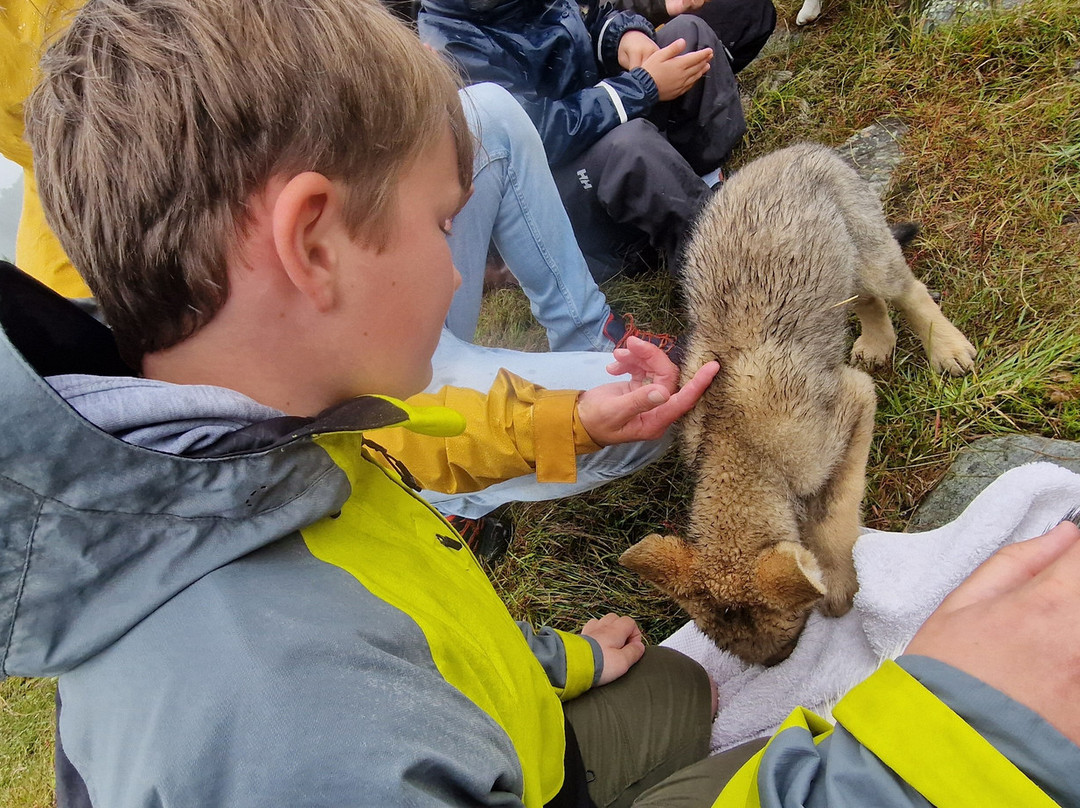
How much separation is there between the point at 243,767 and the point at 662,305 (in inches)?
163

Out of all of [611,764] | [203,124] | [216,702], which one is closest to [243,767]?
[216,702]

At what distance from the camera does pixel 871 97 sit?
4543mm

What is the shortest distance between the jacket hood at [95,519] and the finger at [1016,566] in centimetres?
154

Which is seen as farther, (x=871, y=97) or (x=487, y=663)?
(x=871, y=97)

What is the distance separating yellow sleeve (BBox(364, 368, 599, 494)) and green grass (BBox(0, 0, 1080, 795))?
4.99 ft

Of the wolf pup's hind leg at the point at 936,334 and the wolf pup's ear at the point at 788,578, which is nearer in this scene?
the wolf pup's ear at the point at 788,578

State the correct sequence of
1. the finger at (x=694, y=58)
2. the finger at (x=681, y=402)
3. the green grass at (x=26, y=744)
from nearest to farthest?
1. the finger at (x=681, y=402)
2. the finger at (x=694, y=58)
3. the green grass at (x=26, y=744)

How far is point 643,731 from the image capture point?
254 centimetres

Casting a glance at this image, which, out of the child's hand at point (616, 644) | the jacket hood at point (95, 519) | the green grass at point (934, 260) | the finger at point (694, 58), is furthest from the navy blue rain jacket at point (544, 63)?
the jacket hood at point (95, 519)

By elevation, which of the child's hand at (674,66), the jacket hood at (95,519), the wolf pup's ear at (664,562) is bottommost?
the wolf pup's ear at (664,562)

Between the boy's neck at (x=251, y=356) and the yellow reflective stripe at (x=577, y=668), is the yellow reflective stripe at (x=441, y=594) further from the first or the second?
the yellow reflective stripe at (x=577, y=668)

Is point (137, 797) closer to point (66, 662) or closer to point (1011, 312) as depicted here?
point (66, 662)

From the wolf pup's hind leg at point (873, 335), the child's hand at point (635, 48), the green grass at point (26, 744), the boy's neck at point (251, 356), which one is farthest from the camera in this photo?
the green grass at point (26, 744)

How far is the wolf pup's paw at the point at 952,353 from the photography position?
348cm
